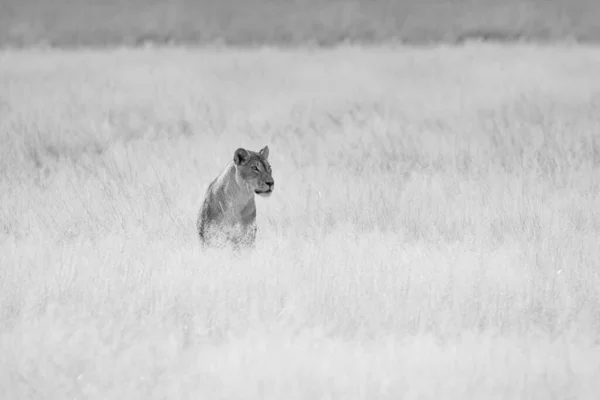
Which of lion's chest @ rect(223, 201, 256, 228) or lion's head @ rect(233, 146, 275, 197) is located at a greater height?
lion's head @ rect(233, 146, 275, 197)

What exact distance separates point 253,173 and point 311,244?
813 mm

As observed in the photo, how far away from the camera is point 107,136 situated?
15023mm

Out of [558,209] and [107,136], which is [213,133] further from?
[558,209]

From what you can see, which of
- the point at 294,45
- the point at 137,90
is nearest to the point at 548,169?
the point at 137,90

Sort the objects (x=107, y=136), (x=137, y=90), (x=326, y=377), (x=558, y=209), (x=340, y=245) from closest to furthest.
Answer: (x=326, y=377) → (x=340, y=245) → (x=558, y=209) → (x=107, y=136) → (x=137, y=90)

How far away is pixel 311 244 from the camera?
843 cm

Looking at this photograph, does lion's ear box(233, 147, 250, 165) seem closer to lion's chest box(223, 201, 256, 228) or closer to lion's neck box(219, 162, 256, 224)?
lion's neck box(219, 162, 256, 224)

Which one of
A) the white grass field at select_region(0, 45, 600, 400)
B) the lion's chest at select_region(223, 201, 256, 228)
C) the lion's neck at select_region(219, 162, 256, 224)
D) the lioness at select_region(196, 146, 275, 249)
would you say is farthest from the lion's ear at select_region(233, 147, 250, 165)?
the white grass field at select_region(0, 45, 600, 400)

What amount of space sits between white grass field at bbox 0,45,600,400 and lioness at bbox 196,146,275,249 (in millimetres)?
381

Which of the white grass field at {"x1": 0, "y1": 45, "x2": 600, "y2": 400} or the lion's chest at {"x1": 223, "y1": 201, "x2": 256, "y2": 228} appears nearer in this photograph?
the white grass field at {"x1": 0, "y1": 45, "x2": 600, "y2": 400}

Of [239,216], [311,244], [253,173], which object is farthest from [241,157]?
[311,244]

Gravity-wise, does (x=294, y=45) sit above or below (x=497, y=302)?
above

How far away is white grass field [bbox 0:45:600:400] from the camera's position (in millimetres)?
5371

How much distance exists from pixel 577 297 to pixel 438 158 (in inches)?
251
